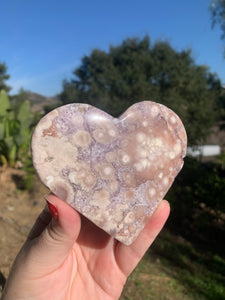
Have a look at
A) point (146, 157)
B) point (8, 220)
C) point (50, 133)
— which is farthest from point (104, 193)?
point (8, 220)

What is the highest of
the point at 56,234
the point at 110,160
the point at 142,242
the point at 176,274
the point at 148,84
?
the point at 148,84

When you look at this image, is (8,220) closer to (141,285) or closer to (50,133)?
(141,285)

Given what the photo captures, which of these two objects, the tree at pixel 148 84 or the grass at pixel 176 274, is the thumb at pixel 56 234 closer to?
the tree at pixel 148 84

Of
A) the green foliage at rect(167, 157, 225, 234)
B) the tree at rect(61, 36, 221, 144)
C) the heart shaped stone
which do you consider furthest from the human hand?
the green foliage at rect(167, 157, 225, 234)

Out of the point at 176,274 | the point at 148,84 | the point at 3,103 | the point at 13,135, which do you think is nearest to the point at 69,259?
the point at 176,274

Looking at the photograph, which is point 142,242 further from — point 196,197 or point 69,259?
point 196,197

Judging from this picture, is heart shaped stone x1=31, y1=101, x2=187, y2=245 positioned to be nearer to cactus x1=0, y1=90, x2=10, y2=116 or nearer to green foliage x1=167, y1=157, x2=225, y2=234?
green foliage x1=167, y1=157, x2=225, y2=234

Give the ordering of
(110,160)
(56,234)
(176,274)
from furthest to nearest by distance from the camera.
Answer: (176,274) → (110,160) → (56,234)
